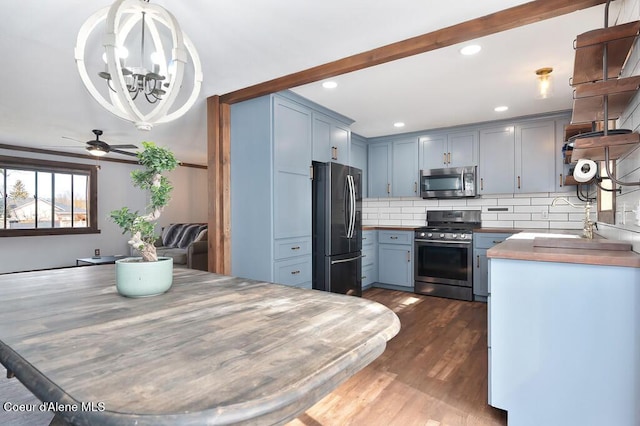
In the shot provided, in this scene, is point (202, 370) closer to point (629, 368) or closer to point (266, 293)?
point (266, 293)

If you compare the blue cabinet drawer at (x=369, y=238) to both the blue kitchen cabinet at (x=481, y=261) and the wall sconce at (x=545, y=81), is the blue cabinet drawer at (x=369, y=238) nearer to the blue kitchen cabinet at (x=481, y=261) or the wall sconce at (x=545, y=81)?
the blue kitchen cabinet at (x=481, y=261)

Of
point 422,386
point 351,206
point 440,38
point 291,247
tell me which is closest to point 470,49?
point 440,38

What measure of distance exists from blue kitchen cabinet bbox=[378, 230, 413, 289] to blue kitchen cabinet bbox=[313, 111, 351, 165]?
1.29 meters

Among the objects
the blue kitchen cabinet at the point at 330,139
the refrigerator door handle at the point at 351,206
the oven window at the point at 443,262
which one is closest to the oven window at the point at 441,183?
the oven window at the point at 443,262

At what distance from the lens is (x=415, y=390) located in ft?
6.71

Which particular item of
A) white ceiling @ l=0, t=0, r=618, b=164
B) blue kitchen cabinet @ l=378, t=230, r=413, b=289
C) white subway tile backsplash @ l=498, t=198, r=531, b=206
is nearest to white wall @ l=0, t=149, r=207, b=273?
white ceiling @ l=0, t=0, r=618, b=164

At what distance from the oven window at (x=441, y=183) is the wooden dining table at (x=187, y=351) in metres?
3.58

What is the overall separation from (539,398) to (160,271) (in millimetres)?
1819

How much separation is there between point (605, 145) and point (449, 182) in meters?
2.99

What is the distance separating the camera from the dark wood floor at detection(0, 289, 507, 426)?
1750 millimetres

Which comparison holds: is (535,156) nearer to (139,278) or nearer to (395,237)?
(395,237)

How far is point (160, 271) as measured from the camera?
1.29 metres

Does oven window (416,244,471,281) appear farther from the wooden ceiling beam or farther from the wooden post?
the wooden ceiling beam

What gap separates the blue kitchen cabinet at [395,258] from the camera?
4.47 meters
